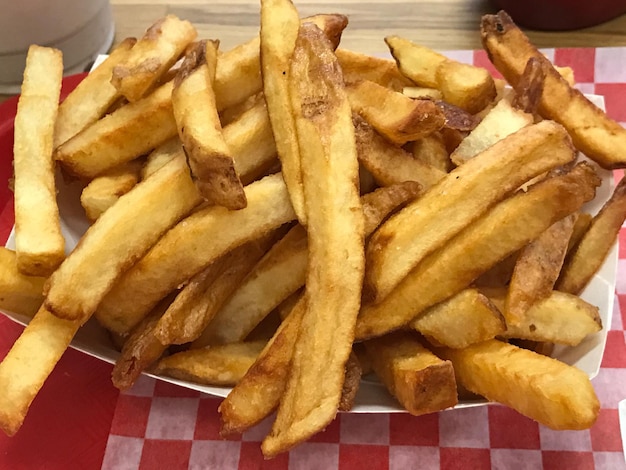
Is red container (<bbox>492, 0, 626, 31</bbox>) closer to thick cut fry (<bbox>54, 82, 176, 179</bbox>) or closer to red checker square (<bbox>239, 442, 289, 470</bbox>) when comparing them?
thick cut fry (<bbox>54, 82, 176, 179</bbox>)

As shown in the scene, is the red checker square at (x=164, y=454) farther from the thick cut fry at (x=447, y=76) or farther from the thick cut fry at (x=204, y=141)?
the thick cut fry at (x=447, y=76)

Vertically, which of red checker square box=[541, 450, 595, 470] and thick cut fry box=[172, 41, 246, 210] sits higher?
thick cut fry box=[172, 41, 246, 210]

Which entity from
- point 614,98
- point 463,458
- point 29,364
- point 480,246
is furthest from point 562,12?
point 29,364

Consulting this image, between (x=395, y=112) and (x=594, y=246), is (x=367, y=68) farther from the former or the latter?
(x=594, y=246)

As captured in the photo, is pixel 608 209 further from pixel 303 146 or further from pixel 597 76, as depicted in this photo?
pixel 597 76

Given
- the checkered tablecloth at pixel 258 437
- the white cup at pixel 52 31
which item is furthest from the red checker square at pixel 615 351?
the white cup at pixel 52 31

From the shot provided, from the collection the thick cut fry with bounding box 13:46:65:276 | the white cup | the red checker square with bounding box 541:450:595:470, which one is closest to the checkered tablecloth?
the red checker square with bounding box 541:450:595:470
